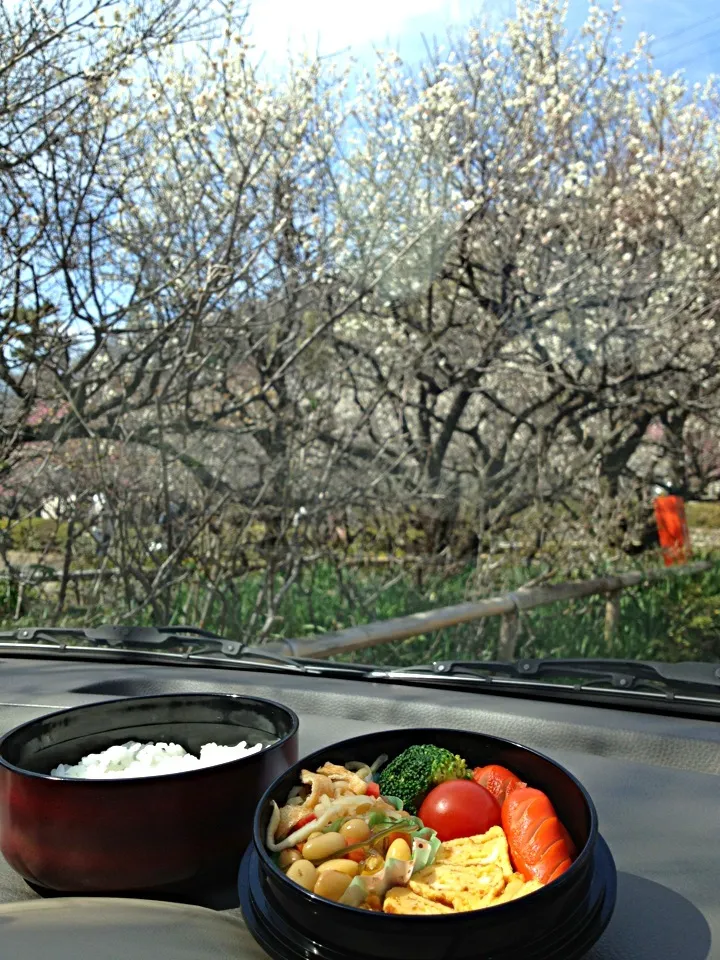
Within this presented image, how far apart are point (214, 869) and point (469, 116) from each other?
6.99m

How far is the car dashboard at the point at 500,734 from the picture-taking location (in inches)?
29.0

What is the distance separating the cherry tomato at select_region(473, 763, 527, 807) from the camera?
1.01m

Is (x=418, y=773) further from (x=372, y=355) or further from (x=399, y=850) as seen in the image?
(x=372, y=355)

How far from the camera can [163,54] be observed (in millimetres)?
4945

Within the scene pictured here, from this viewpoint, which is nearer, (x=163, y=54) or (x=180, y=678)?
(x=180, y=678)

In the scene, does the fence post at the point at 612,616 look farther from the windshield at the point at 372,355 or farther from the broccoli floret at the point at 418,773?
the broccoli floret at the point at 418,773

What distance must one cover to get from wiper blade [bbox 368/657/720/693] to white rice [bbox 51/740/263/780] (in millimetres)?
645

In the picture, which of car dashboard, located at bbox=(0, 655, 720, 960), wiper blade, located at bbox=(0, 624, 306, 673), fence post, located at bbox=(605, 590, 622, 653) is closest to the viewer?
car dashboard, located at bbox=(0, 655, 720, 960)

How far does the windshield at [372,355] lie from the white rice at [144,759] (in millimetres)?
2158

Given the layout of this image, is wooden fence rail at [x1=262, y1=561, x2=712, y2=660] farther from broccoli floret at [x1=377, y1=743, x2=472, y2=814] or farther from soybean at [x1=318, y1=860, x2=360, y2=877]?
soybean at [x1=318, y1=860, x2=360, y2=877]

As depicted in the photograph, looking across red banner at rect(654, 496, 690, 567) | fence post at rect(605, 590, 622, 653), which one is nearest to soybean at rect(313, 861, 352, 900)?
fence post at rect(605, 590, 622, 653)

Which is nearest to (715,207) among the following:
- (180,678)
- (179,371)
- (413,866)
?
(179,371)

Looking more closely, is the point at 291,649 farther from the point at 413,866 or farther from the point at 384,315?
the point at 384,315

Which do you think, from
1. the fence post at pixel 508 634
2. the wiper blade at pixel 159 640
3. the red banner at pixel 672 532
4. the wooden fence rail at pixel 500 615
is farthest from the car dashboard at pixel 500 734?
the red banner at pixel 672 532
